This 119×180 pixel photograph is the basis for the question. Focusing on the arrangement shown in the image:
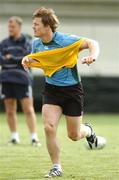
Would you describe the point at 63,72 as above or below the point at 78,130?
above

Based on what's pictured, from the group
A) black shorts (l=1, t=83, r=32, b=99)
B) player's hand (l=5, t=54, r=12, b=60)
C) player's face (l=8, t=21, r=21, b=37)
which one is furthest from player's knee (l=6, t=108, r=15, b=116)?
player's face (l=8, t=21, r=21, b=37)

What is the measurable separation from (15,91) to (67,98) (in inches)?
169

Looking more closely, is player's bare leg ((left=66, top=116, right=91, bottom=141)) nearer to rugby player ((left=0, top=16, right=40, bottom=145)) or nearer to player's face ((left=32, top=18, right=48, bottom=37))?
player's face ((left=32, top=18, right=48, bottom=37))

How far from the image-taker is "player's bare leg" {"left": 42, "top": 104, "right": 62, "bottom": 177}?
8.37 metres

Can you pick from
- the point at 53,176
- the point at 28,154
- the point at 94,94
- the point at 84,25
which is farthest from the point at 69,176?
the point at 84,25

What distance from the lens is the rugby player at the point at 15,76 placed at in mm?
12625

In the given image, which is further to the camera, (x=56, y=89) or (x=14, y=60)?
(x=14, y=60)

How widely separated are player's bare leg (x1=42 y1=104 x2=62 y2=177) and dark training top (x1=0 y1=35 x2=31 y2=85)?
422cm

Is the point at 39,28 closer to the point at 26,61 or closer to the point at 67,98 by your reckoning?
the point at 26,61

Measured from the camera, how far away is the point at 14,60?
12750mm

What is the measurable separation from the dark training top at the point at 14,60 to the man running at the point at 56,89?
13.1 feet

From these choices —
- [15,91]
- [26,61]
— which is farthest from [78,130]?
[15,91]

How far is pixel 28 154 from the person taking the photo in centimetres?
1098

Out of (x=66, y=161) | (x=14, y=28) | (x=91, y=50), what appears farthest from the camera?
Result: (x=14, y=28)
